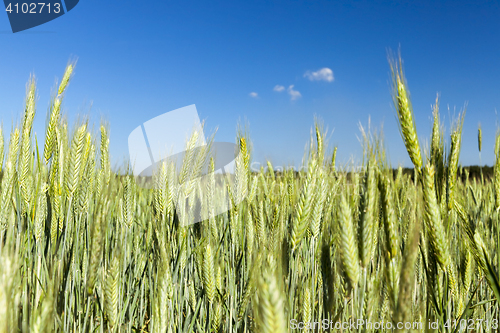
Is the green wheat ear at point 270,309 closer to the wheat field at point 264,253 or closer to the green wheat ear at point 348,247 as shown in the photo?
the wheat field at point 264,253

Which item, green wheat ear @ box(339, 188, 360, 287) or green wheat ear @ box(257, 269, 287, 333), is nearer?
green wheat ear @ box(257, 269, 287, 333)

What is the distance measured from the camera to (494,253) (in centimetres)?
143

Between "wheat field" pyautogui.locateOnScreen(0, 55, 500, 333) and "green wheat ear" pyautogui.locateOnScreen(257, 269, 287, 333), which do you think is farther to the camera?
"wheat field" pyautogui.locateOnScreen(0, 55, 500, 333)

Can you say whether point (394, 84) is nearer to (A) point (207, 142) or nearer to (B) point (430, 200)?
(B) point (430, 200)

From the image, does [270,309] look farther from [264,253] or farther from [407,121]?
[407,121]

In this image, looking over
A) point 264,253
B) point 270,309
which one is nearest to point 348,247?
point 264,253

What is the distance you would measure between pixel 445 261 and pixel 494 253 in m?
0.82

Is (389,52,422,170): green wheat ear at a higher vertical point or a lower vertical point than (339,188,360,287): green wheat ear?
higher

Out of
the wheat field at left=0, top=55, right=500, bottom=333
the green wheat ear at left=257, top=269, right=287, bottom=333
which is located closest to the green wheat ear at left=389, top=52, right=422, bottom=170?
the wheat field at left=0, top=55, right=500, bottom=333

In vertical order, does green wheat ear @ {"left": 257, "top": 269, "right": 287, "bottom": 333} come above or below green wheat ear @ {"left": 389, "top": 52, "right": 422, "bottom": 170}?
below

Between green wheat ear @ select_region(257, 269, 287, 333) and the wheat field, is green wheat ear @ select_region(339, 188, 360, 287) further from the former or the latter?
green wheat ear @ select_region(257, 269, 287, 333)

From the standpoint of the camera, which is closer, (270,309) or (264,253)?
(270,309)

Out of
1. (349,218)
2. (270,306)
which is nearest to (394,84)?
(349,218)

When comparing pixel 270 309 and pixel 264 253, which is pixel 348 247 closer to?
pixel 264 253
